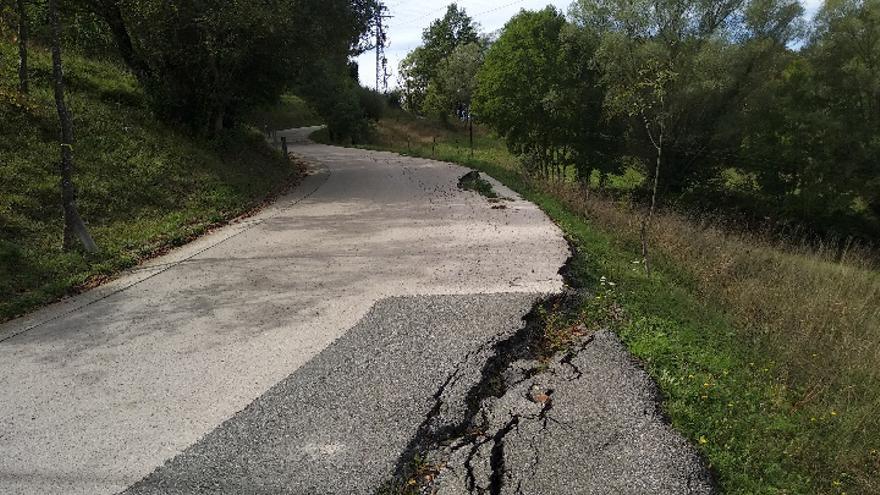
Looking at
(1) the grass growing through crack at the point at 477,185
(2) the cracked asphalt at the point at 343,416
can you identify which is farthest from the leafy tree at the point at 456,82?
(2) the cracked asphalt at the point at 343,416

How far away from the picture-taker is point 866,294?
409 inches

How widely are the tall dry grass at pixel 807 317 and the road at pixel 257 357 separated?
88.9 inches

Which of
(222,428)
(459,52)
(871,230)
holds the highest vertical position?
(459,52)

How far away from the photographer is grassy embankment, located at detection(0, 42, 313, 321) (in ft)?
27.2

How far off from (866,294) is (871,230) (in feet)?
47.6

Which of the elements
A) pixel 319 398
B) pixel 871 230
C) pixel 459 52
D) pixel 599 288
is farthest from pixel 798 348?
pixel 459 52

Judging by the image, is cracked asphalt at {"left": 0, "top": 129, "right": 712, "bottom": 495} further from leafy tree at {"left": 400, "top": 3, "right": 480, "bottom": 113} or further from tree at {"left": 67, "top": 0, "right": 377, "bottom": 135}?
leafy tree at {"left": 400, "top": 3, "right": 480, "bottom": 113}

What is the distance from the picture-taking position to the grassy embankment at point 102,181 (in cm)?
829

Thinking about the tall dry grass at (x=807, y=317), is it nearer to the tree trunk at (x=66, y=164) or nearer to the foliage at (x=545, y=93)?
the tree trunk at (x=66, y=164)

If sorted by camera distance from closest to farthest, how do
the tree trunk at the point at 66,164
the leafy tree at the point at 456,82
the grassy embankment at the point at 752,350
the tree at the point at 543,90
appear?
1. the grassy embankment at the point at 752,350
2. the tree trunk at the point at 66,164
3. the tree at the point at 543,90
4. the leafy tree at the point at 456,82

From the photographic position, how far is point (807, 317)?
7.24m

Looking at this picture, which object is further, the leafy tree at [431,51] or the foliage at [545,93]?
the leafy tree at [431,51]

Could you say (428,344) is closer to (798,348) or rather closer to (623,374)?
(623,374)

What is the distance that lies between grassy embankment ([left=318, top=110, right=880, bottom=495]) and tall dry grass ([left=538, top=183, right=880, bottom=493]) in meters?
0.02
